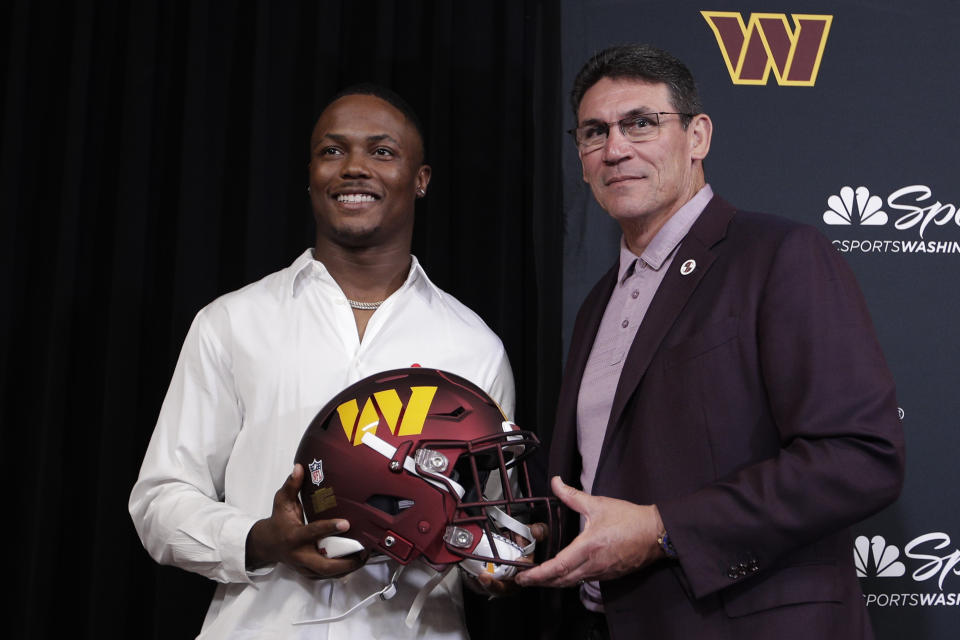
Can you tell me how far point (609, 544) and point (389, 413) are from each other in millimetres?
505

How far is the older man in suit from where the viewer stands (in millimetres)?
1475

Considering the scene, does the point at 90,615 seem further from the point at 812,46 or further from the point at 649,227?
the point at 812,46

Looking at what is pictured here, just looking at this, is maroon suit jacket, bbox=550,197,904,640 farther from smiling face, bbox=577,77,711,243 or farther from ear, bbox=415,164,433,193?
ear, bbox=415,164,433,193

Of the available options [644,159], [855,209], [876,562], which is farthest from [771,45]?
[876,562]

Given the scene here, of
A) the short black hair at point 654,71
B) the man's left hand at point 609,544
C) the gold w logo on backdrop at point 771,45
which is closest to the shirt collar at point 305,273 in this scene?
the short black hair at point 654,71

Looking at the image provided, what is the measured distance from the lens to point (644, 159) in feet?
6.33

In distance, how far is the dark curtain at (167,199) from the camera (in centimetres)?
282

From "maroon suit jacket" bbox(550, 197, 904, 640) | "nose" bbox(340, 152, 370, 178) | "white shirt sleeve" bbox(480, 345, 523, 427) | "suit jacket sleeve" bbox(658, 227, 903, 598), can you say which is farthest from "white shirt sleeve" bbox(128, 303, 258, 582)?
"suit jacket sleeve" bbox(658, 227, 903, 598)

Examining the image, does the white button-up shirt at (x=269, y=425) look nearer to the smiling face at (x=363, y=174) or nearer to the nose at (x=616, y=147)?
the smiling face at (x=363, y=174)

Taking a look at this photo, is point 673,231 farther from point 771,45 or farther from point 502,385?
point 771,45

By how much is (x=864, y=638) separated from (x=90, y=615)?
2.34m

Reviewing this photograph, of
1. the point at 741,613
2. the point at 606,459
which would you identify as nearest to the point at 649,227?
the point at 606,459

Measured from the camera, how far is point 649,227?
2002 mm

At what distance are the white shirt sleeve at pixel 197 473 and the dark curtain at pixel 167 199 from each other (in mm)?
825
